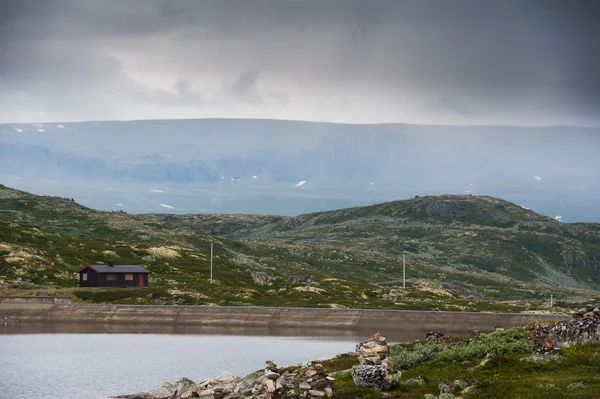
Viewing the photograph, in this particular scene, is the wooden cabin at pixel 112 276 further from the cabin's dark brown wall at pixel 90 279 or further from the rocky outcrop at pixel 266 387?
the rocky outcrop at pixel 266 387

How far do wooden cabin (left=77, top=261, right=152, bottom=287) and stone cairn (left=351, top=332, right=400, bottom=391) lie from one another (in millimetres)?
129378

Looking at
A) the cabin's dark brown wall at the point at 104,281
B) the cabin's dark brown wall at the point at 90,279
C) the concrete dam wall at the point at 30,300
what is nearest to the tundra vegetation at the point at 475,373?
the concrete dam wall at the point at 30,300

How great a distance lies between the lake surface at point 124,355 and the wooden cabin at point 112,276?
3629 centimetres

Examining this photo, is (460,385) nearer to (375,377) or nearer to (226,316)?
(375,377)

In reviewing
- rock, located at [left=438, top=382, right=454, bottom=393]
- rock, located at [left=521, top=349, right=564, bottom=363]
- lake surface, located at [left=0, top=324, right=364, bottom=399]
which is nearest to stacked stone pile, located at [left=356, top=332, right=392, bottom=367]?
rock, located at [left=438, top=382, right=454, bottom=393]

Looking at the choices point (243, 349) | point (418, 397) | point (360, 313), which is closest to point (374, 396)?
point (418, 397)

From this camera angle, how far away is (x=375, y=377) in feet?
155

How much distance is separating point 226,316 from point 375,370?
93.8m

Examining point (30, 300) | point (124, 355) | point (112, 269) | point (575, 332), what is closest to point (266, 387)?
point (575, 332)

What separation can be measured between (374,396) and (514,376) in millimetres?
7503

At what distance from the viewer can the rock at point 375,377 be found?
47156 mm

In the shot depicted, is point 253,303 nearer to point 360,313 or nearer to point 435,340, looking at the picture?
point 360,313

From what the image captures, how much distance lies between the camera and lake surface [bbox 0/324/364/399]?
74.8 m

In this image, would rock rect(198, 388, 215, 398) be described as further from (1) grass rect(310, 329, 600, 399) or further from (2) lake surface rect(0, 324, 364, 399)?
(2) lake surface rect(0, 324, 364, 399)
